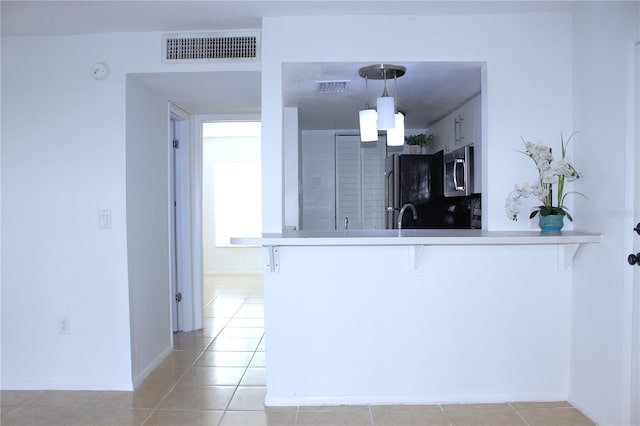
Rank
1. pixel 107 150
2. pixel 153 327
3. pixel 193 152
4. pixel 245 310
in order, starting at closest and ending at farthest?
pixel 107 150 → pixel 153 327 → pixel 193 152 → pixel 245 310

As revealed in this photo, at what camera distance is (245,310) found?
200 inches

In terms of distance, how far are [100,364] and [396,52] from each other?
8.39 feet

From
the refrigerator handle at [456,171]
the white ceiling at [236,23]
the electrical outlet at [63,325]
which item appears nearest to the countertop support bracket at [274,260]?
the white ceiling at [236,23]

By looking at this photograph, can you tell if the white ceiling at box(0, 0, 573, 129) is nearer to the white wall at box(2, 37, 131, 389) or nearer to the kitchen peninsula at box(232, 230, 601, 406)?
the white wall at box(2, 37, 131, 389)

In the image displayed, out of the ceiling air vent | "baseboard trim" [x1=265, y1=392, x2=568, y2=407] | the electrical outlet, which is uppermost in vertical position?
the ceiling air vent

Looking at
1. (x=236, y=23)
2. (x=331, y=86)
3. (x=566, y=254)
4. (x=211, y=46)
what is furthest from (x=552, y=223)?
A: (x=211, y=46)

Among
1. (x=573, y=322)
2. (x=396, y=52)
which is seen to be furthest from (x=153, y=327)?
(x=573, y=322)

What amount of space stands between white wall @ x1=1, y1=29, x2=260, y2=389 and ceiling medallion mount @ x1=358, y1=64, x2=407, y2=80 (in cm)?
65

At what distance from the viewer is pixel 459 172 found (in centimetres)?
380

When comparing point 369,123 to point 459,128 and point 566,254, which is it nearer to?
point 566,254

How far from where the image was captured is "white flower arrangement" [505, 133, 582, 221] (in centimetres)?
238

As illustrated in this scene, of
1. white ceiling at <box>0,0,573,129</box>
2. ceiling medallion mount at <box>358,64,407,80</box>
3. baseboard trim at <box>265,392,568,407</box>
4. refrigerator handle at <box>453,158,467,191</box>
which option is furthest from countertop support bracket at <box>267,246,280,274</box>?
refrigerator handle at <box>453,158,467,191</box>

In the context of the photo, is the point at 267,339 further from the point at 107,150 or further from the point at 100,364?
the point at 107,150

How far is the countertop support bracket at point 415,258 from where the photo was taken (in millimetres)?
2537
